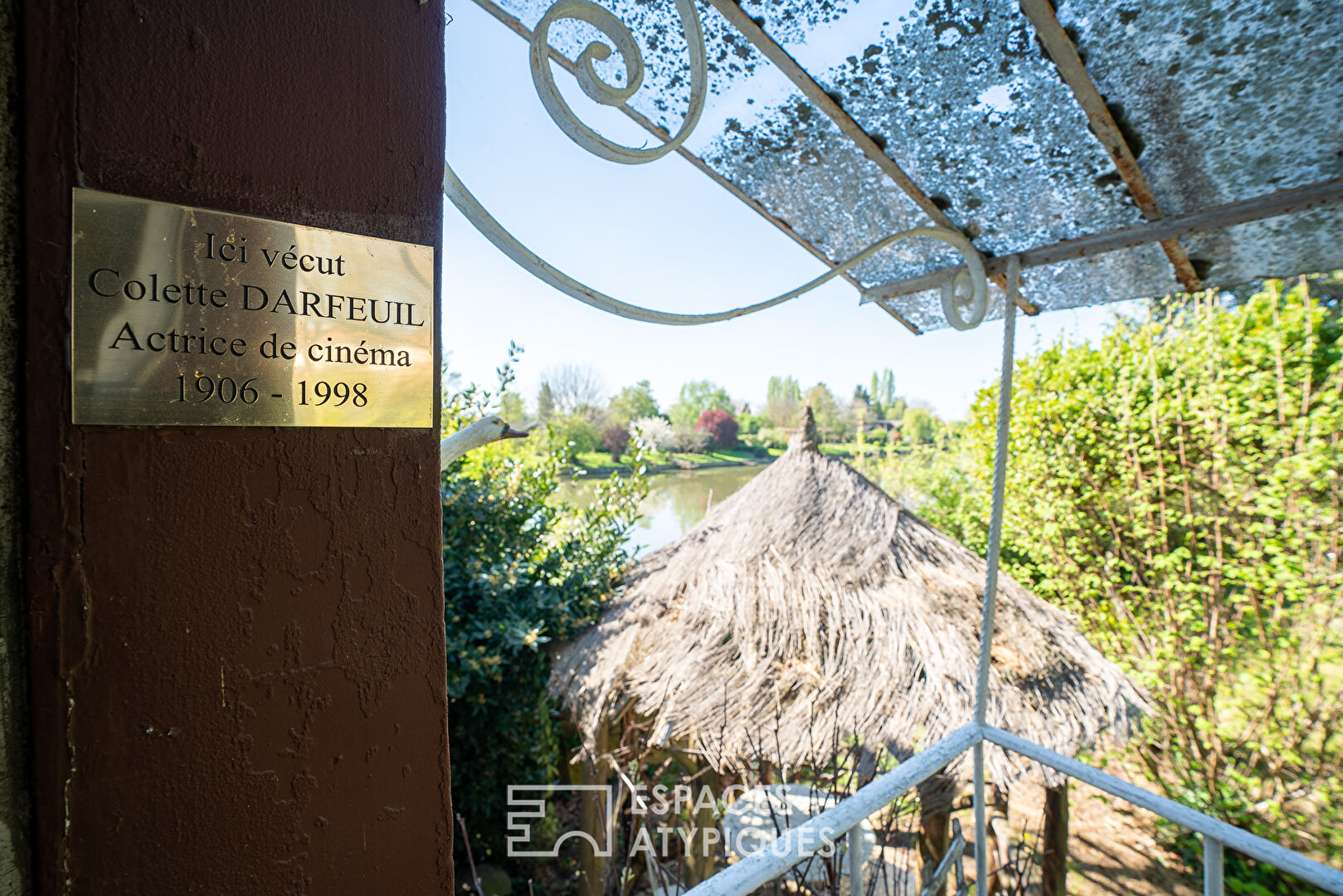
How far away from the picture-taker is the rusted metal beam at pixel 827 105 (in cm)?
114

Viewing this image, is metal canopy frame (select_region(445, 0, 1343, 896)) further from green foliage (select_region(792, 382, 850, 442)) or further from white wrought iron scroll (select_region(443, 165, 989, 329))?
green foliage (select_region(792, 382, 850, 442))

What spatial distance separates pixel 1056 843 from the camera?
3.15m

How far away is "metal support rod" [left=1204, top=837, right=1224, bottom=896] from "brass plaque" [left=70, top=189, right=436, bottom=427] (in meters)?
1.69

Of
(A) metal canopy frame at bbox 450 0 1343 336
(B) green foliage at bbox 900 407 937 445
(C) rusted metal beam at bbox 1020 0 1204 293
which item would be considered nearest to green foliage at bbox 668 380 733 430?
(B) green foliage at bbox 900 407 937 445

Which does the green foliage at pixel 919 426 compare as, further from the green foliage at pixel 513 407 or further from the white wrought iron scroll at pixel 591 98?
the white wrought iron scroll at pixel 591 98

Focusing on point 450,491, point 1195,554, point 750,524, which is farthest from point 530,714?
point 1195,554

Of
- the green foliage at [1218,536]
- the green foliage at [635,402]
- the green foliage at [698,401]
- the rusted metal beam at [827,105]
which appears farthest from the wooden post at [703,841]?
the green foliage at [698,401]

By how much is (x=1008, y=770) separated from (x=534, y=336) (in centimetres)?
310

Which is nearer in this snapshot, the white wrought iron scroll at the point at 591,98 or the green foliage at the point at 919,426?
the white wrought iron scroll at the point at 591,98

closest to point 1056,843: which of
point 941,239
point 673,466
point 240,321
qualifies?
point 941,239

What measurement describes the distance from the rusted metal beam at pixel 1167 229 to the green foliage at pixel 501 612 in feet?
7.89

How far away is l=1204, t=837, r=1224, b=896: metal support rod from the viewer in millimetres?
1234

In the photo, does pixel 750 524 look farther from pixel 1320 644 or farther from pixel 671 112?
pixel 1320 644

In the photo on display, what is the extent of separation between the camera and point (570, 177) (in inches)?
360
